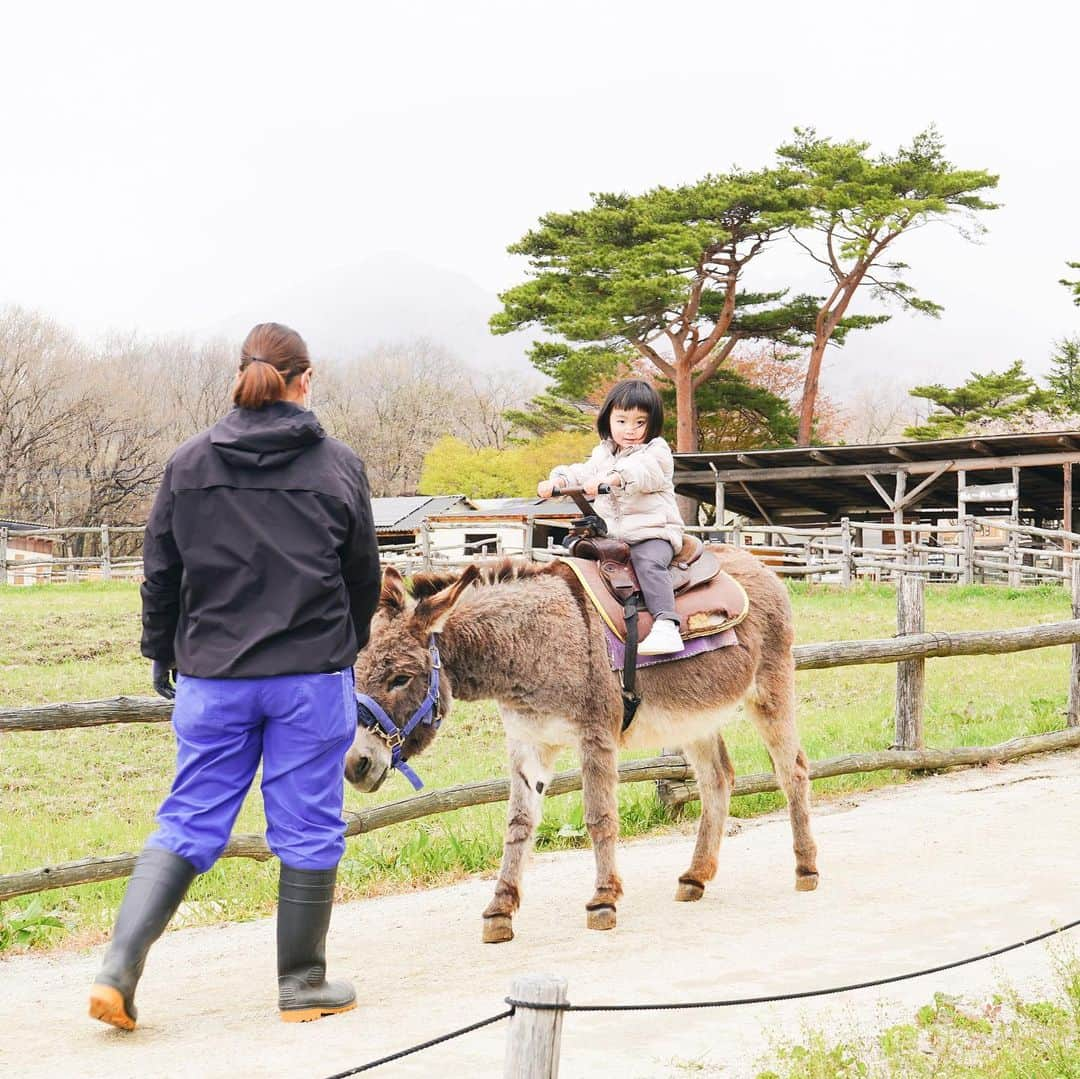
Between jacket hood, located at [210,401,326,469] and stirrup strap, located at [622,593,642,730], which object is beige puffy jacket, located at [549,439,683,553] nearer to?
stirrup strap, located at [622,593,642,730]

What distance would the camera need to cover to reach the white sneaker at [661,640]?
492 centimetres

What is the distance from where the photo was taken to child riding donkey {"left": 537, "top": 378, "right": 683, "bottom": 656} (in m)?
4.98

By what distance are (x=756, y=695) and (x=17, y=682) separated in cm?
1215

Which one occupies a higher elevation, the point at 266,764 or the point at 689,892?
the point at 266,764

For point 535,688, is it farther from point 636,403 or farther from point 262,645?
point 262,645

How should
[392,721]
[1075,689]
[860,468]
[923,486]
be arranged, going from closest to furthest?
[392,721]
[1075,689]
[923,486]
[860,468]

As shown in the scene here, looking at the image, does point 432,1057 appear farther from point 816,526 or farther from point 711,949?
point 816,526

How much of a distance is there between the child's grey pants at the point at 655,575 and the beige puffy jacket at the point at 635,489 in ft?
0.14

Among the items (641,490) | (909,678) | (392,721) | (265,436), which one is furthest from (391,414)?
(265,436)

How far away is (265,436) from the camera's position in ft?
12.1

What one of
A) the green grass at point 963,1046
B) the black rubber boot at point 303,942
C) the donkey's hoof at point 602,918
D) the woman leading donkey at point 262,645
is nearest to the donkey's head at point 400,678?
the woman leading donkey at point 262,645

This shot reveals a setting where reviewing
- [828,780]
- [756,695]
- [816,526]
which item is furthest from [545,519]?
[756,695]

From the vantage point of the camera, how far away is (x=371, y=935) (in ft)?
16.3

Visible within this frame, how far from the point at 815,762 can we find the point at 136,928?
5.16 meters
